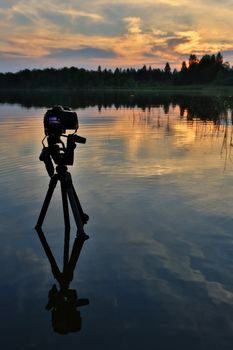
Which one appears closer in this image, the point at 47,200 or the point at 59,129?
the point at 59,129

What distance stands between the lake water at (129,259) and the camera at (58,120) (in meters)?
2.02

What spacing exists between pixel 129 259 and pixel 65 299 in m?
1.45

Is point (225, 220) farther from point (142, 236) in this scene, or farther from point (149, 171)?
point (149, 171)

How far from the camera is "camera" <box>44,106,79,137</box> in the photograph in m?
7.13

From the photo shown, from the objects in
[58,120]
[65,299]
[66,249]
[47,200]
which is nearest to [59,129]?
[58,120]

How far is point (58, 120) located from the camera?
714 centimetres

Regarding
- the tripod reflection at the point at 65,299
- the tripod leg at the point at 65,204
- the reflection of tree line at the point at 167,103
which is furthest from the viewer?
the reflection of tree line at the point at 167,103

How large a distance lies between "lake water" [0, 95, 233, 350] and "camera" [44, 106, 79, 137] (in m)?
2.02

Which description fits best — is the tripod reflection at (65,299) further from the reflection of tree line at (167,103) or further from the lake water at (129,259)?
the reflection of tree line at (167,103)

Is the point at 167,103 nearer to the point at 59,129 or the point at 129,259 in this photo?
the point at 59,129

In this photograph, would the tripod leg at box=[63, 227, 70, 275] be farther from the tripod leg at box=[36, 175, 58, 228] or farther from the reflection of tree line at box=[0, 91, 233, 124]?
the reflection of tree line at box=[0, 91, 233, 124]

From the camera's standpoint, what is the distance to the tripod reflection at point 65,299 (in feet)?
15.8

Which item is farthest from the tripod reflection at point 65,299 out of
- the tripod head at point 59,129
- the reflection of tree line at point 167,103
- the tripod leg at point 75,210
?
the reflection of tree line at point 167,103

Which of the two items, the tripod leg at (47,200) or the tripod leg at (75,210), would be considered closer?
the tripod leg at (75,210)
